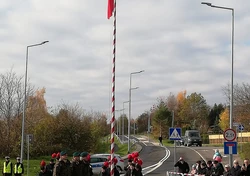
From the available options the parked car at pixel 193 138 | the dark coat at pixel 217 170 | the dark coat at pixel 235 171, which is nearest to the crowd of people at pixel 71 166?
→ the dark coat at pixel 235 171

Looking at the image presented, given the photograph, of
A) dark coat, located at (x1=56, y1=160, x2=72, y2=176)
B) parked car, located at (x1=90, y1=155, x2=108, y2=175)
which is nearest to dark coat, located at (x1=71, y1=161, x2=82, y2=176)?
dark coat, located at (x1=56, y1=160, x2=72, y2=176)

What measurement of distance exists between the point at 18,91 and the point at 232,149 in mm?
31491

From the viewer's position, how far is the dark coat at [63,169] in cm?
1091

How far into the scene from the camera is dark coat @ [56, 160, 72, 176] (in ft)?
35.8

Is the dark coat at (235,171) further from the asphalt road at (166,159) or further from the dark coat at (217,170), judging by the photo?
the asphalt road at (166,159)

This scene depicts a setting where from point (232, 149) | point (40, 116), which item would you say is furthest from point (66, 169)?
point (40, 116)

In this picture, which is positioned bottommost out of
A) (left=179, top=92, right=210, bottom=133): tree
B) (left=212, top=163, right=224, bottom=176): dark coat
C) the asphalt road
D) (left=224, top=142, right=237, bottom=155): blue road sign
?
the asphalt road

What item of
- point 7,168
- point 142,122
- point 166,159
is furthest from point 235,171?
point 142,122

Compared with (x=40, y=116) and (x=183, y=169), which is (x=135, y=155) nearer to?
(x=183, y=169)

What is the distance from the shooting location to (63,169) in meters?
11.0

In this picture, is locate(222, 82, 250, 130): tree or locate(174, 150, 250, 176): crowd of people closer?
locate(174, 150, 250, 176): crowd of people

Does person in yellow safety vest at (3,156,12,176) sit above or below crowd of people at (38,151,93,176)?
below

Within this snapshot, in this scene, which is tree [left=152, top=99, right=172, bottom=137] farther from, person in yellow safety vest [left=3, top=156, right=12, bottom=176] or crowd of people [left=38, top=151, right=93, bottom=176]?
crowd of people [left=38, top=151, right=93, bottom=176]

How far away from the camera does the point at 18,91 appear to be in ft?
154
